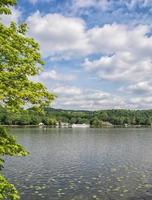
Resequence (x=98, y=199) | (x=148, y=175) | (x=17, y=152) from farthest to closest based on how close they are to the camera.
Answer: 1. (x=148, y=175)
2. (x=98, y=199)
3. (x=17, y=152)

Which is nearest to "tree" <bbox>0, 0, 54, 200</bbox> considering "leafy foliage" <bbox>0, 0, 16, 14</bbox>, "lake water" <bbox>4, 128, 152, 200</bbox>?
"leafy foliage" <bbox>0, 0, 16, 14</bbox>

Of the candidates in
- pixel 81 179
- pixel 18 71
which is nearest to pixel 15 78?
pixel 18 71

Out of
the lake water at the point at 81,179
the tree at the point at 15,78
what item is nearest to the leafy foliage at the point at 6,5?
the tree at the point at 15,78

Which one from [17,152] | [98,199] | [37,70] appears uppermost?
[37,70]

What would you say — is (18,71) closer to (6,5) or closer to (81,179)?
(6,5)

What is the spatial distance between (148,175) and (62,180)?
43.2 ft

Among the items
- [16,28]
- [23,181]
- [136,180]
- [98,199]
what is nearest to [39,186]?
[23,181]

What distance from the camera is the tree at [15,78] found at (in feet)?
59.3

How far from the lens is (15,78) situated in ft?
61.8

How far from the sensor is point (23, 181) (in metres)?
44.4

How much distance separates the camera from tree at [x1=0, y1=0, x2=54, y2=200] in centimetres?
1808

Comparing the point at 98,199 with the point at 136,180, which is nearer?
the point at 98,199

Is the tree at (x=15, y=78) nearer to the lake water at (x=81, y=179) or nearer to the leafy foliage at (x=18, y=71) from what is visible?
the leafy foliage at (x=18, y=71)

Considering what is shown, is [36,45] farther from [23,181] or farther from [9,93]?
[23,181]
